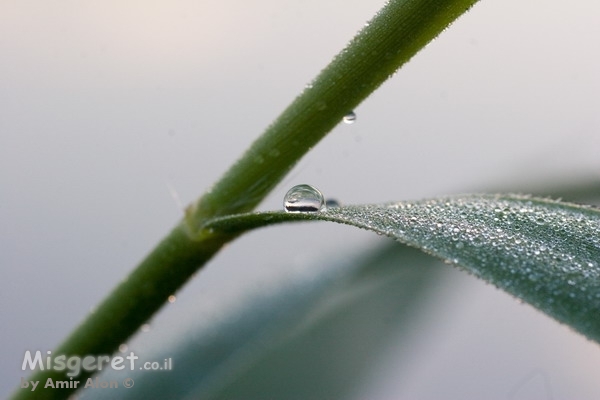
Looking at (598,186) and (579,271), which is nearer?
(579,271)

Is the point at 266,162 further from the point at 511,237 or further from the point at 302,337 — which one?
the point at 302,337

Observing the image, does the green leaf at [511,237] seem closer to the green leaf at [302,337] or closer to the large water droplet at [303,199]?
the large water droplet at [303,199]

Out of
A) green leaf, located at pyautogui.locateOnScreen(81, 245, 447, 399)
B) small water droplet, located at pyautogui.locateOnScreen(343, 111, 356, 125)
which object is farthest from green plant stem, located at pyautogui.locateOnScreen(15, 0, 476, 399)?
green leaf, located at pyautogui.locateOnScreen(81, 245, 447, 399)

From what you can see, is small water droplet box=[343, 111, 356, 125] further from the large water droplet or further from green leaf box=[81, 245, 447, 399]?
green leaf box=[81, 245, 447, 399]

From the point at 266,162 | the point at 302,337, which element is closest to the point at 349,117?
the point at 266,162

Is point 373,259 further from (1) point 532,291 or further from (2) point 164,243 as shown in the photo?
(1) point 532,291

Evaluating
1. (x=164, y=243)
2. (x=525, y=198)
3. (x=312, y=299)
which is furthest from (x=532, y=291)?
(x=312, y=299)
